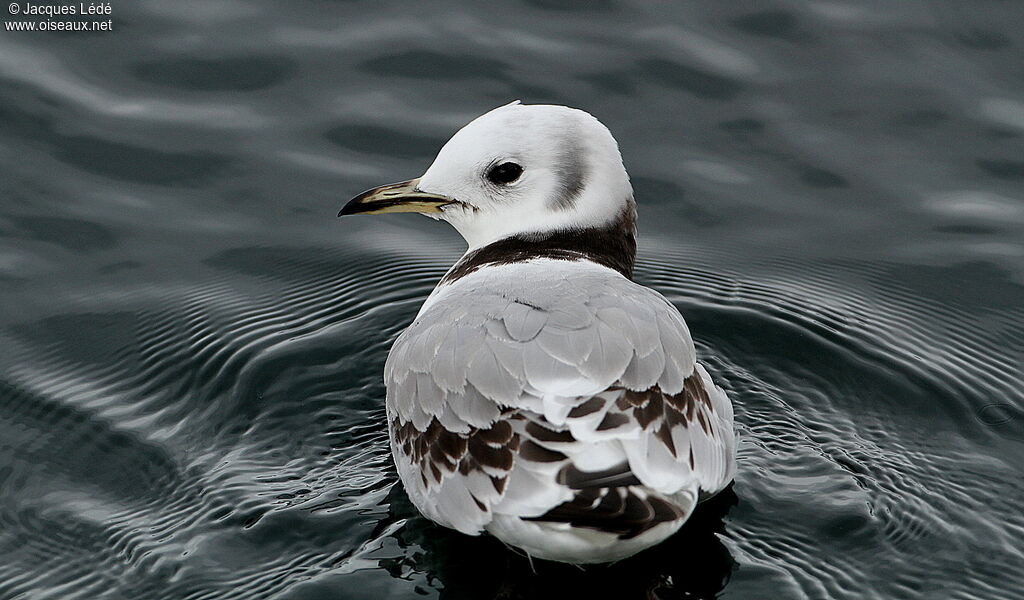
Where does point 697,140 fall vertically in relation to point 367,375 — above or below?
above

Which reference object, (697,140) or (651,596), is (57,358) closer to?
(651,596)

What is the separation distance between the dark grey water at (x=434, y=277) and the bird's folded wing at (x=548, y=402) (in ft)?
1.90

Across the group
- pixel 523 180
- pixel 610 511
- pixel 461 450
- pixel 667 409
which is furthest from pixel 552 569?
pixel 523 180

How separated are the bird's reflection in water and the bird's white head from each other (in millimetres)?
1722

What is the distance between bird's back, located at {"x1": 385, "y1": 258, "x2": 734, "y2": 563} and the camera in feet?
17.3

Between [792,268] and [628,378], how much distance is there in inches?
146

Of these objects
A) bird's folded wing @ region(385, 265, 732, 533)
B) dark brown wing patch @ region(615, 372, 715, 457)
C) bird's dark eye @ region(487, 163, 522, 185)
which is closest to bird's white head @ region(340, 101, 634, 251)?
bird's dark eye @ region(487, 163, 522, 185)

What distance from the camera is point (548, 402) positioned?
5.53 m

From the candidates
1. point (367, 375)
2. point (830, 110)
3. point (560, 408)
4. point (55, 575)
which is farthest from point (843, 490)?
point (830, 110)

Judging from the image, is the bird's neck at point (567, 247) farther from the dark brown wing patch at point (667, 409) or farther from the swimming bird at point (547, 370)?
the dark brown wing patch at point (667, 409)

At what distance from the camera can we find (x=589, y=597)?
6.05m

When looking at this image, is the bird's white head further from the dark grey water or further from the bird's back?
the dark grey water

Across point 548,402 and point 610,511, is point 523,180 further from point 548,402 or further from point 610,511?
point 610,511

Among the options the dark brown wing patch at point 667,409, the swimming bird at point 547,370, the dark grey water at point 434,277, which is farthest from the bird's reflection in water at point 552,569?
the dark brown wing patch at point 667,409
